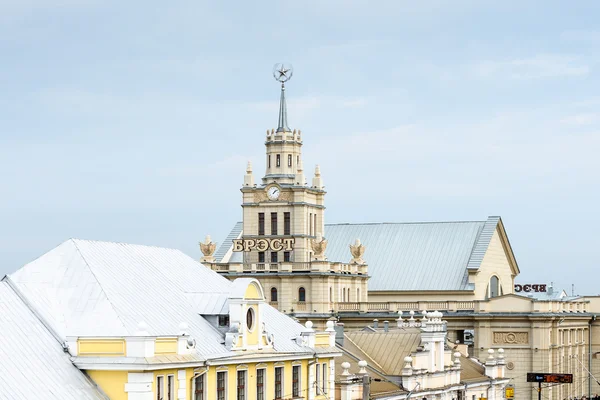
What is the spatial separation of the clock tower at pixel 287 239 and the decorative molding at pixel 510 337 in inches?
618

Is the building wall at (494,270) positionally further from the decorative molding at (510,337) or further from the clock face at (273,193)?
the clock face at (273,193)

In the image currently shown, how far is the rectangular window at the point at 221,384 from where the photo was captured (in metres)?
64.4

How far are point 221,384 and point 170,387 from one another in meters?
5.26

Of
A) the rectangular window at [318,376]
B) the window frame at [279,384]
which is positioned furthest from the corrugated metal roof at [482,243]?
the window frame at [279,384]

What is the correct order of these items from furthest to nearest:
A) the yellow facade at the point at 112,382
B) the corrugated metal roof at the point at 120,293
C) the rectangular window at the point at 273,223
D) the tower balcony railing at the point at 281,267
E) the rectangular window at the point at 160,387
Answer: the rectangular window at the point at 273,223
the tower balcony railing at the point at 281,267
the corrugated metal roof at the point at 120,293
the rectangular window at the point at 160,387
the yellow facade at the point at 112,382

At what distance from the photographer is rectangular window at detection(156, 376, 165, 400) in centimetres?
5847

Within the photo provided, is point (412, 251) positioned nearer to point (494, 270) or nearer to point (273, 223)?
point (494, 270)

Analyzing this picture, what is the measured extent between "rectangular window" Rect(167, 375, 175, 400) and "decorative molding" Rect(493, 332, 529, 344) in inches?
3372

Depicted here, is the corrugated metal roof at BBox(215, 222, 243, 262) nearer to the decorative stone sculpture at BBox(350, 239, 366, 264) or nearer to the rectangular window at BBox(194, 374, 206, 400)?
the decorative stone sculpture at BBox(350, 239, 366, 264)

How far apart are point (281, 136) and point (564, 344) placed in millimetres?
34864

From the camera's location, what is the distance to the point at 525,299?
141m

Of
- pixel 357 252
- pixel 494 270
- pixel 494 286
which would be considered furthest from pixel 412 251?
pixel 357 252

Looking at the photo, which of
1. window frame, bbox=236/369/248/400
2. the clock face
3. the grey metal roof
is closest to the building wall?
the grey metal roof

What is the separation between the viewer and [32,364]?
187 ft
